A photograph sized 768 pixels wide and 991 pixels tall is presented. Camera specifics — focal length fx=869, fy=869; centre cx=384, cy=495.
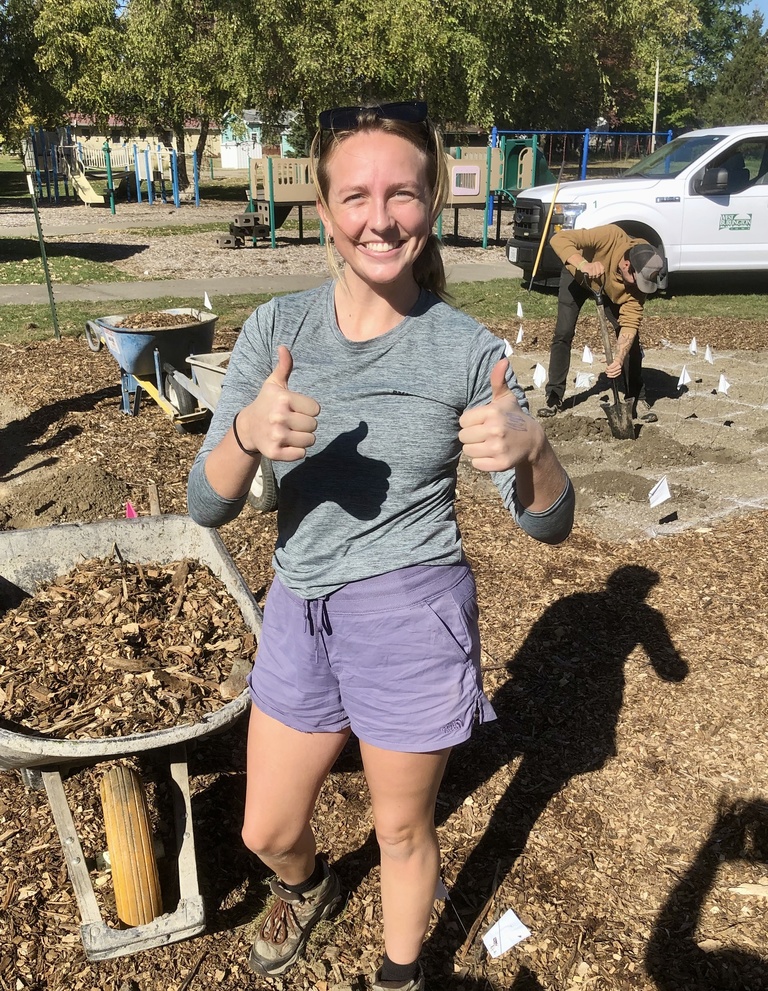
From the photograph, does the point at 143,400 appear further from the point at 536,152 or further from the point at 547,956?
the point at 536,152

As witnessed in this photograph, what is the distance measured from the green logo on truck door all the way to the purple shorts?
1199 centimetres

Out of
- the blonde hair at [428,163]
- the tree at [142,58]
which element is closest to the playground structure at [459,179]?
the tree at [142,58]

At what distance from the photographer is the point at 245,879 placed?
9.27 ft

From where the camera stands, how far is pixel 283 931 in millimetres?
2441

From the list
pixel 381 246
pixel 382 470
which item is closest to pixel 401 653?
pixel 382 470

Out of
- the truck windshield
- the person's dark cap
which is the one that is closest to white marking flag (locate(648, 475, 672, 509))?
the person's dark cap

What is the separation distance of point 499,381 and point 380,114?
0.62 m

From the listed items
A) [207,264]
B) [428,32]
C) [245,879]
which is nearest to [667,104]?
[428,32]

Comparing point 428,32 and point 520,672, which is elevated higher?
point 428,32

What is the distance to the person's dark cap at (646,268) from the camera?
6262 millimetres

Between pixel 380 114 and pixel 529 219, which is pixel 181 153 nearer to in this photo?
pixel 529 219

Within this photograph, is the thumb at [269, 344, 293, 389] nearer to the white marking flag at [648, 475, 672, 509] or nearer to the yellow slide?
the white marking flag at [648, 475, 672, 509]

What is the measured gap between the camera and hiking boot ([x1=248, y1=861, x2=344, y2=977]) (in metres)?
2.44

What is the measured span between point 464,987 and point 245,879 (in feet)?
2.56
